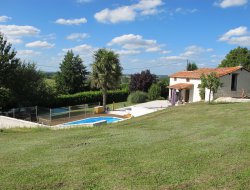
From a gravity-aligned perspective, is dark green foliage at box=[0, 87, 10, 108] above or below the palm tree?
below

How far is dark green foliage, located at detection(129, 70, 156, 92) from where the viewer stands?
43438 mm

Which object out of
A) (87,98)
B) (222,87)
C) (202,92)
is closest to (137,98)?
(87,98)

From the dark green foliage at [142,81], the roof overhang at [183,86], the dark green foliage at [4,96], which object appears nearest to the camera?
the dark green foliage at [4,96]

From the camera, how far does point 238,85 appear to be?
33031 millimetres

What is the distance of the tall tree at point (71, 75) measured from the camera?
4862 cm

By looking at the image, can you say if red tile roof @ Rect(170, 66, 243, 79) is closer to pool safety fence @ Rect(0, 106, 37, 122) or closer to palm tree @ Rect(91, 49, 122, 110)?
palm tree @ Rect(91, 49, 122, 110)

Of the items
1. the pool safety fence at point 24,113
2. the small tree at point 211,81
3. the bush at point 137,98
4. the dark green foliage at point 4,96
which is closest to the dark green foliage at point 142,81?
the bush at point 137,98

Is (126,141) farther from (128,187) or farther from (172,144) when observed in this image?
(128,187)

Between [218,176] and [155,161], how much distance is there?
Result: 1.78 meters

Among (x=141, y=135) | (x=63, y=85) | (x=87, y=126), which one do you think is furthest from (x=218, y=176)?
(x=63, y=85)

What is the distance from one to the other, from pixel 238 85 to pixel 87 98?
63.8ft

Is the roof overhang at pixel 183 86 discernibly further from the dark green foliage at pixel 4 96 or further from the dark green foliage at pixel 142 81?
the dark green foliage at pixel 4 96

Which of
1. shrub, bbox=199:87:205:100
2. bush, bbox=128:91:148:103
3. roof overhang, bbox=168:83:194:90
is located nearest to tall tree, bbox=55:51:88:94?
bush, bbox=128:91:148:103

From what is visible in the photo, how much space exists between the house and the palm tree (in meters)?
7.10
